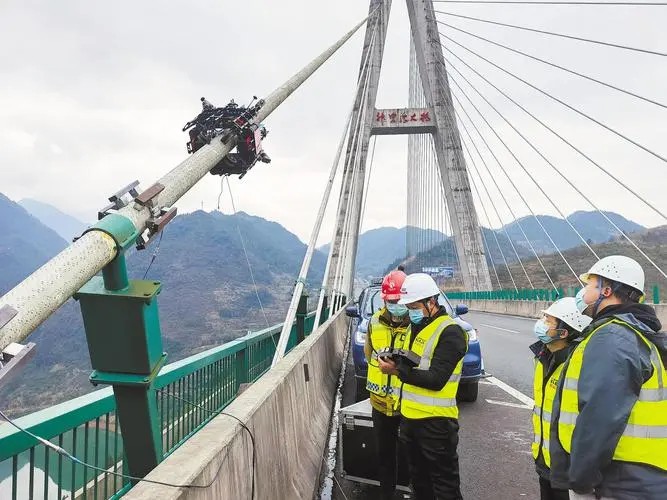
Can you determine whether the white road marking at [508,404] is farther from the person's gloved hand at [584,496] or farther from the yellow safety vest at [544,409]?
the person's gloved hand at [584,496]

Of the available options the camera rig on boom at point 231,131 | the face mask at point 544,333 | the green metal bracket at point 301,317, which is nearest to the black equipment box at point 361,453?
the face mask at point 544,333

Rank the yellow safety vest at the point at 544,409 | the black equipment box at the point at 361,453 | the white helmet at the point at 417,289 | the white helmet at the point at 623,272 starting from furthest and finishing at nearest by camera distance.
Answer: the black equipment box at the point at 361,453 → the white helmet at the point at 417,289 → the yellow safety vest at the point at 544,409 → the white helmet at the point at 623,272

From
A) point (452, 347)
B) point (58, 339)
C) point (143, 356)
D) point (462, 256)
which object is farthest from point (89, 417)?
point (462, 256)

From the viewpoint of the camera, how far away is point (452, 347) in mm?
3703

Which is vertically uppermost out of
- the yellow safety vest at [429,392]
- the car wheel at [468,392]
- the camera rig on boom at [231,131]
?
the camera rig on boom at [231,131]

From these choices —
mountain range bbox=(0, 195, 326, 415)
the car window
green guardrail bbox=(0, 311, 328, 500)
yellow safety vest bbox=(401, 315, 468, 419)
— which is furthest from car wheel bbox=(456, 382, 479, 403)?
yellow safety vest bbox=(401, 315, 468, 419)

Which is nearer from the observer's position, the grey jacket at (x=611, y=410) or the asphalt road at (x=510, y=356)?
the grey jacket at (x=611, y=410)

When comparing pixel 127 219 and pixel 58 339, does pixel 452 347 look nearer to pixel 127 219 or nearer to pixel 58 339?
pixel 127 219

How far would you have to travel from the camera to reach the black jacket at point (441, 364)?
12.0 ft

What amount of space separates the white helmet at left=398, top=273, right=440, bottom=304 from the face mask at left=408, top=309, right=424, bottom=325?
Result: 0.29 feet

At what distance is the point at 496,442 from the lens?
580cm

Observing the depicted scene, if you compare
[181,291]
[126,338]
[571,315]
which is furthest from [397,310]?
[181,291]

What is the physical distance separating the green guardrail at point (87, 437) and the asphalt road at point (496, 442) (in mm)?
1431

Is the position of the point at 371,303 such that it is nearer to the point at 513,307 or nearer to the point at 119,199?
the point at 119,199
